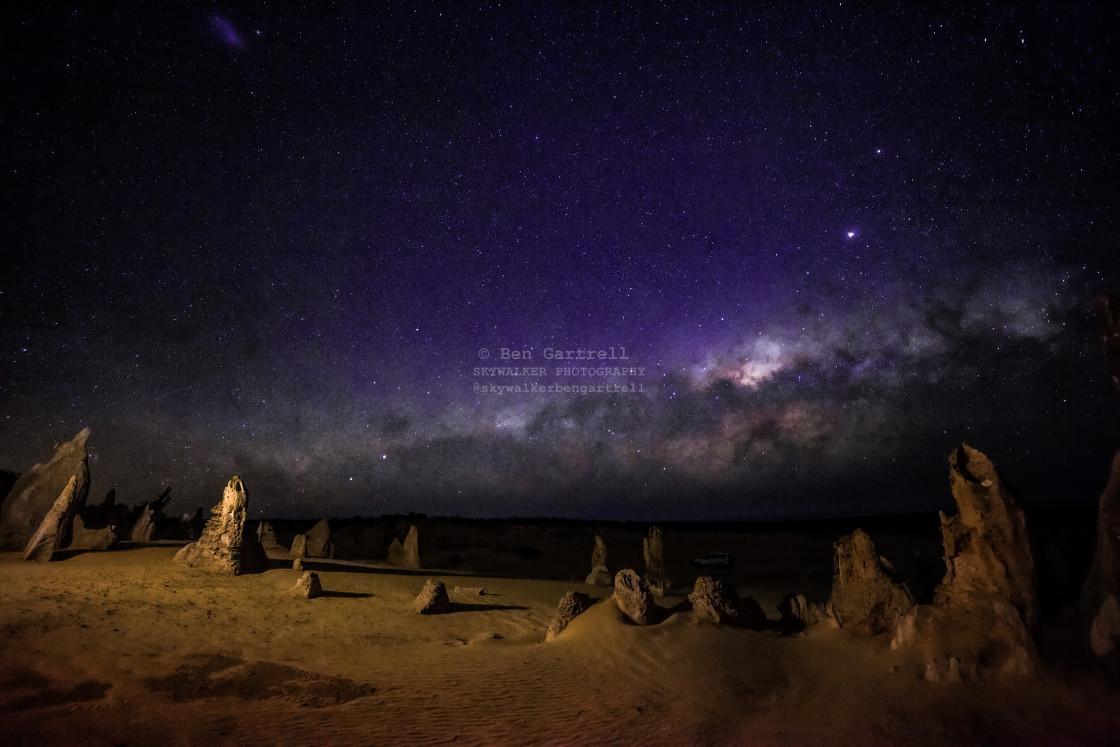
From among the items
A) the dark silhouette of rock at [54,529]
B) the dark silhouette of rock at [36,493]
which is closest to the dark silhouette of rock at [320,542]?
the dark silhouette of rock at [36,493]

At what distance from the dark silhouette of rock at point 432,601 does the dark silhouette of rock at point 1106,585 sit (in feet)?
44.0

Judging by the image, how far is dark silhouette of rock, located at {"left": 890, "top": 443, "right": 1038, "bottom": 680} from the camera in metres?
6.82

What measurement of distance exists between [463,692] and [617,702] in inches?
89.8

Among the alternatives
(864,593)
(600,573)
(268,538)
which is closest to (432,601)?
(864,593)

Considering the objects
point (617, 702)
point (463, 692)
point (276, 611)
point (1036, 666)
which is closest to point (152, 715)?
point (463, 692)

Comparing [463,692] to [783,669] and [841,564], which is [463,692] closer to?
[783,669]

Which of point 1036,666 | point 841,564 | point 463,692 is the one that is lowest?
point 463,692

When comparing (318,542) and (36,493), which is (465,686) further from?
(318,542)

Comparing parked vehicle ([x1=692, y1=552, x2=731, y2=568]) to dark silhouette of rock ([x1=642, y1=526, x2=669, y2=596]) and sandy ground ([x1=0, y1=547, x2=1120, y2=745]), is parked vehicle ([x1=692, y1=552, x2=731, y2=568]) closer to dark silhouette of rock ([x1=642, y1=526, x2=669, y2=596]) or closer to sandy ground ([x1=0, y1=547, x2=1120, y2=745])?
dark silhouette of rock ([x1=642, y1=526, x2=669, y2=596])

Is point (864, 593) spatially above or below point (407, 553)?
above

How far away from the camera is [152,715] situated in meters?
6.64

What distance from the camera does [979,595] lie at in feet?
24.5

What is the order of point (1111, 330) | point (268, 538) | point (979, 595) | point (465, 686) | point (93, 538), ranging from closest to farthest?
point (1111, 330) → point (979, 595) → point (465, 686) → point (93, 538) → point (268, 538)

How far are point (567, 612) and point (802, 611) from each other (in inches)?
197
